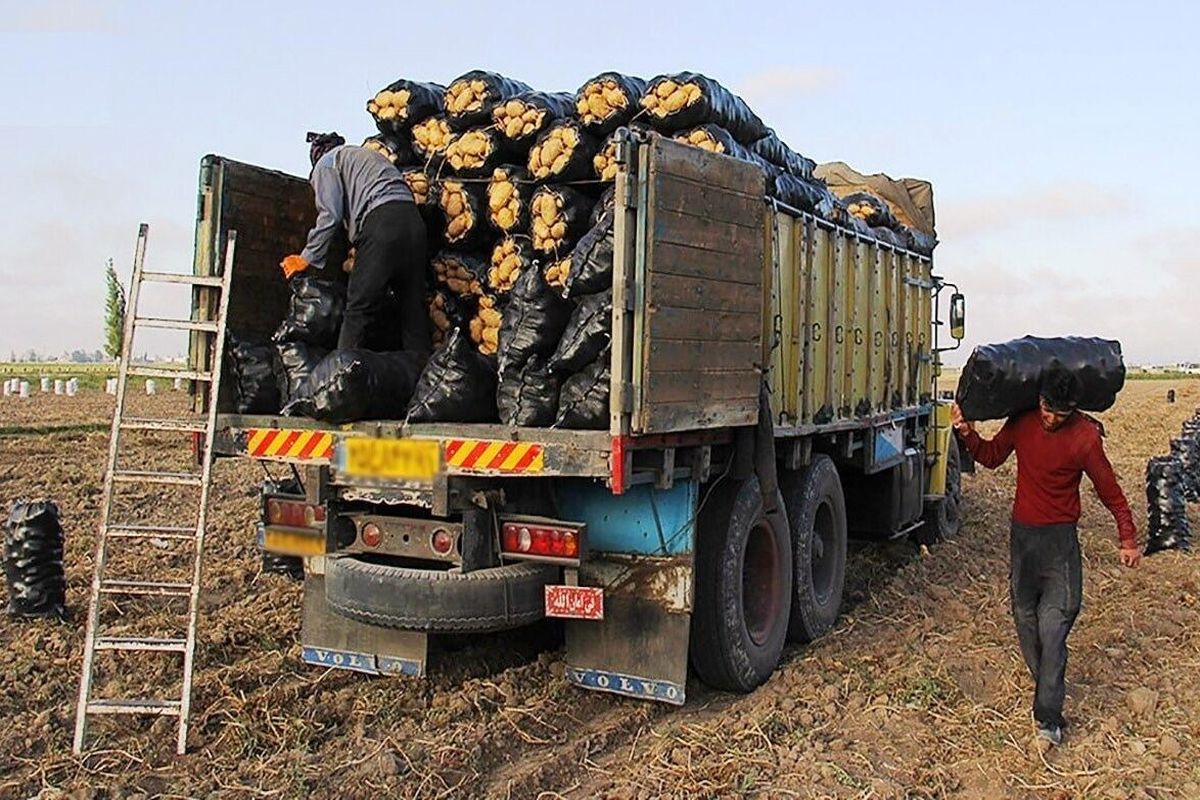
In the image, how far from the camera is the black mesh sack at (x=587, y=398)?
477 cm

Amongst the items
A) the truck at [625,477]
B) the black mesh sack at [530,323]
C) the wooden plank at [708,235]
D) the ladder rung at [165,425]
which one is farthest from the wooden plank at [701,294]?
the ladder rung at [165,425]

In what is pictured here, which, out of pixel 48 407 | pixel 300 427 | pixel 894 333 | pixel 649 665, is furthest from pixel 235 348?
pixel 48 407

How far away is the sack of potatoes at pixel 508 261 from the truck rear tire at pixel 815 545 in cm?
194

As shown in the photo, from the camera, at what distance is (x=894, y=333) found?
8633 millimetres

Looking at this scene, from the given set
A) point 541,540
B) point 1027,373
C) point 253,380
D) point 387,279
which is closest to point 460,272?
point 387,279

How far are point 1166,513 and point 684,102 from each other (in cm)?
678

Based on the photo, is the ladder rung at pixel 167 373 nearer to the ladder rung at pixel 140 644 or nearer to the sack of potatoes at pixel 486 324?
the ladder rung at pixel 140 644

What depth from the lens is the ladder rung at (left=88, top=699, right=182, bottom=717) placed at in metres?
4.86

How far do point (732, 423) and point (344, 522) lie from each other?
6.08 ft

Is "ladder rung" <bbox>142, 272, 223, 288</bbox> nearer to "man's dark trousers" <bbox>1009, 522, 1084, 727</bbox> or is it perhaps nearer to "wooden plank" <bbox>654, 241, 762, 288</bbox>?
"wooden plank" <bbox>654, 241, 762, 288</bbox>

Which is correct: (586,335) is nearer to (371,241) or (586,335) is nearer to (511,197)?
(511,197)

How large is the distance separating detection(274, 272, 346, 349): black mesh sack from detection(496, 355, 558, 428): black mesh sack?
1223mm

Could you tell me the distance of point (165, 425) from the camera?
5344 millimetres

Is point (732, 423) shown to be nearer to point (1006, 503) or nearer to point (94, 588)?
point (94, 588)
